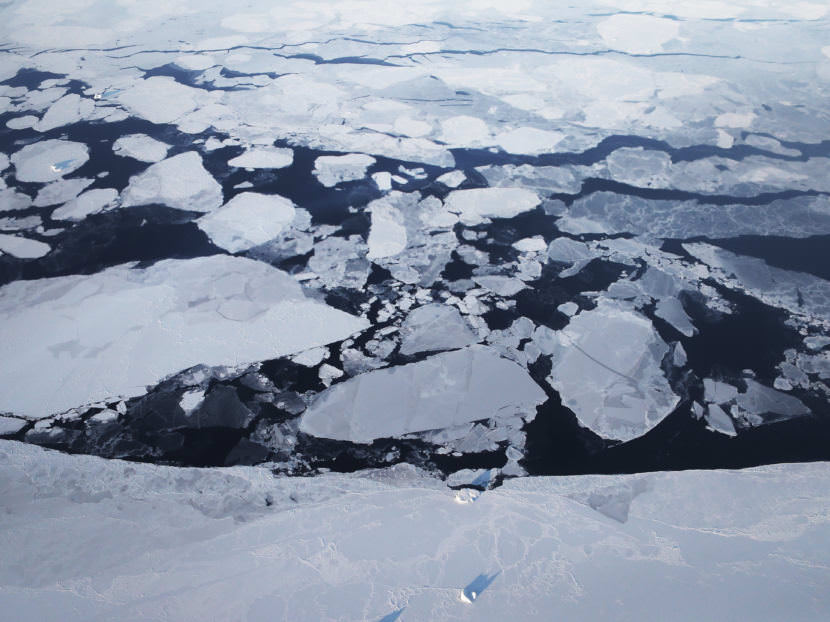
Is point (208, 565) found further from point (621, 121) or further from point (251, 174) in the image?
point (621, 121)

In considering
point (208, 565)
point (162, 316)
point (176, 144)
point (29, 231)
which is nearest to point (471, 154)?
point (176, 144)

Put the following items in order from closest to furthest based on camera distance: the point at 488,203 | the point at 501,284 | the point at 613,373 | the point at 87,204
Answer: the point at 613,373
the point at 501,284
the point at 87,204
the point at 488,203

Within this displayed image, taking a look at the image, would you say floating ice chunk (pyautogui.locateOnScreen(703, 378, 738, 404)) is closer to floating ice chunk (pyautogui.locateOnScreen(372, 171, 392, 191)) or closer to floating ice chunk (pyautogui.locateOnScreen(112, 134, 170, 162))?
floating ice chunk (pyautogui.locateOnScreen(372, 171, 392, 191))

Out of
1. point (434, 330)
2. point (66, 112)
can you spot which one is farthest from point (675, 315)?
point (66, 112)

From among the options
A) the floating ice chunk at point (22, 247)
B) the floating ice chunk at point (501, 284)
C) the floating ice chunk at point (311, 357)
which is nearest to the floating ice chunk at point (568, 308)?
the floating ice chunk at point (501, 284)

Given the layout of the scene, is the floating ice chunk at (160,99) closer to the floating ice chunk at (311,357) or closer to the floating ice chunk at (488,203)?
the floating ice chunk at (488,203)

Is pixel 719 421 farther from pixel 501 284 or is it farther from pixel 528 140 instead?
pixel 528 140
